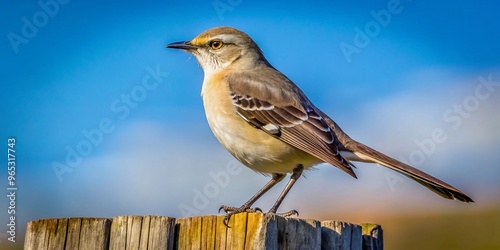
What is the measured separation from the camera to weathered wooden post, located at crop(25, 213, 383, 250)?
4.09 meters

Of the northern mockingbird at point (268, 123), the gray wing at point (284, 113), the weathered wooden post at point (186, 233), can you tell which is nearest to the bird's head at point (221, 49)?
the northern mockingbird at point (268, 123)

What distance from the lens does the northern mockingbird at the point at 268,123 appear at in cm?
671

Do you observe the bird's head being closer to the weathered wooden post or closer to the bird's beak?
the bird's beak

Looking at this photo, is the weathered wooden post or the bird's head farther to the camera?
the bird's head

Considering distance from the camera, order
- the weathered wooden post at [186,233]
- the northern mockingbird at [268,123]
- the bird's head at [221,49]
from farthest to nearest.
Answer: the bird's head at [221,49] → the northern mockingbird at [268,123] → the weathered wooden post at [186,233]

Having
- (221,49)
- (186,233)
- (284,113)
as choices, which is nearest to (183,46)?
(221,49)

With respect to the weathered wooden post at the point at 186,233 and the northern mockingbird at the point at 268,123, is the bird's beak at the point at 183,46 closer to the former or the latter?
the northern mockingbird at the point at 268,123

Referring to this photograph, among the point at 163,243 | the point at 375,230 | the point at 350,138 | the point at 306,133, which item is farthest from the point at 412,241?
the point at 163,243

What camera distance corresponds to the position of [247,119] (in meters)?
6.96

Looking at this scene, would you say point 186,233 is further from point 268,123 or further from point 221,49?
point 221,49

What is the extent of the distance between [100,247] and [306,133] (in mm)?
3134

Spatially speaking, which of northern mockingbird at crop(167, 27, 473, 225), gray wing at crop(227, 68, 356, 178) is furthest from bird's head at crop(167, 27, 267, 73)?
gray wing at crop(227, 68, 356, 178)

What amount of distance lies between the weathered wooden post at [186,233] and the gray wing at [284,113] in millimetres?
2175

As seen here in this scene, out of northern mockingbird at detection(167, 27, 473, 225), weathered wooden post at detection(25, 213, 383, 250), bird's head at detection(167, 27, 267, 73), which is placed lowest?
weathered wooden post at detection(25, 213, 383, 250)
